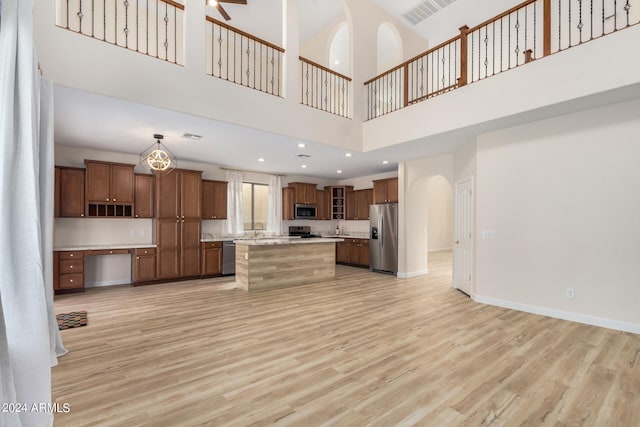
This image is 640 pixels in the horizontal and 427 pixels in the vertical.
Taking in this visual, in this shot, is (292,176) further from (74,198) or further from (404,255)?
(74,198)

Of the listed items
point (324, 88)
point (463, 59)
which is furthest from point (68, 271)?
point (463, 59)

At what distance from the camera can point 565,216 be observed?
4.01 meters

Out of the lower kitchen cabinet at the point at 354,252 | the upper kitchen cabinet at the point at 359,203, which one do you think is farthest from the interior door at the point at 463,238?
the upper kitchen cabinet at the point at 359,203

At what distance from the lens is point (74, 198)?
5.69m

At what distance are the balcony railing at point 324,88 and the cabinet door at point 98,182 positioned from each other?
4.31 m

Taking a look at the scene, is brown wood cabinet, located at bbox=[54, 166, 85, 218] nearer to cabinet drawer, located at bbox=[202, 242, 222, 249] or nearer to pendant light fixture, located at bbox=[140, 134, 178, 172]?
pendant light fixture, located at bbox=[140, 134, 178, 172]

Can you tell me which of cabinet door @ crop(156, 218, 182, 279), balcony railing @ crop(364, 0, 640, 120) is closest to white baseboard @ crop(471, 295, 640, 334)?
balcony railing @ crop(364, 0, 640, 120)

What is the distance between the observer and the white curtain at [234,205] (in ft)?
25.9

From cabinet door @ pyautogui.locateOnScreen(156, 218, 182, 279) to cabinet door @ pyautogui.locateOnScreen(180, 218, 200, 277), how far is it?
11 centimetres

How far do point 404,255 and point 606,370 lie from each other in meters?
4.46

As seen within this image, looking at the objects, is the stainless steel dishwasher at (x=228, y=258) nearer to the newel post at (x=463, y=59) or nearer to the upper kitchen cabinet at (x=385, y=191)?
the upper kitchen cabinet at (x=385, y=191)

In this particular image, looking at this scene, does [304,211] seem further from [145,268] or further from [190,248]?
[145,268]

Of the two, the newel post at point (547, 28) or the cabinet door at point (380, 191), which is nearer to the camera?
the newel post at point (547, 28)

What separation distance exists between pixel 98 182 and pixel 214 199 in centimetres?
241
